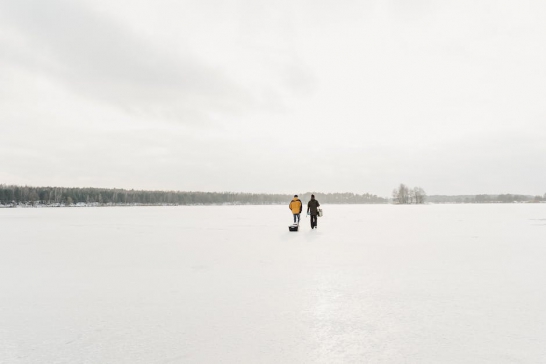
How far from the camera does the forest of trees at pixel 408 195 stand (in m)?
140

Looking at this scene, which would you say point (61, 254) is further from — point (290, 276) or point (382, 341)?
point (382, 341)

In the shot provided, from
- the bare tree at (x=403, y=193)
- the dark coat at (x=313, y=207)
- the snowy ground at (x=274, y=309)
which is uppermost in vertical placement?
the bare tree at (x=403, y=193)

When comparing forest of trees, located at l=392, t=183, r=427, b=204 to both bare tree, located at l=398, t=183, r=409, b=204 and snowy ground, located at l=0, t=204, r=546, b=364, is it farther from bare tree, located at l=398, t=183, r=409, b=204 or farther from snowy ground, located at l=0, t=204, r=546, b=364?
snowy ground, located at l=0, t=204, r=546, b=364

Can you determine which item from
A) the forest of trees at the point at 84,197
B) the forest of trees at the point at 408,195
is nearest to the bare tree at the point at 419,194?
the forest of trees at the point at 408,195

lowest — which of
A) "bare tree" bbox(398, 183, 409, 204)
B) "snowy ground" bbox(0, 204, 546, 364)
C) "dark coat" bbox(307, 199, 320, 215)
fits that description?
"snowy ground" bbox(0, 204, 546, 364)

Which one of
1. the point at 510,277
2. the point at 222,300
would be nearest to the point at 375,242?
the point at 510,277

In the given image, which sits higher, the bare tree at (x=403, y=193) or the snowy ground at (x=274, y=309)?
the bare tree at (x=403, y=193)

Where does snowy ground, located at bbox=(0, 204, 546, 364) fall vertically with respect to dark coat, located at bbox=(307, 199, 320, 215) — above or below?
below

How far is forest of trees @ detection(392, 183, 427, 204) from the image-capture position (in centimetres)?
13971

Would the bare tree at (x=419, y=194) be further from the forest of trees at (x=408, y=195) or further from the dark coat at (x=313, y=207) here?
the dark coat at (x=313, y=207)

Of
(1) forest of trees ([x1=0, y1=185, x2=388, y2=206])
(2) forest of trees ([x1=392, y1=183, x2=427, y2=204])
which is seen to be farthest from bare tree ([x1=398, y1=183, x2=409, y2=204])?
(1) forest of trees ([x1=0, y1=185, x2=388, y2=206])

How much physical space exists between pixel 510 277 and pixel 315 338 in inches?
215

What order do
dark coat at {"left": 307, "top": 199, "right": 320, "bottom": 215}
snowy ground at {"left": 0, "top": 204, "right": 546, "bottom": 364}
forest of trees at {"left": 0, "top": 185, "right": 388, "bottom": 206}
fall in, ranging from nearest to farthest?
snowy ground at {"left": 0, "top": 204, "right": 546, "bottom": 364} < dark coat at {"left": 307, "top": 199, "right": 320, "bottom": 215} < forest of trees at {"left": 0, "top": 185, "right": 388, "bottom": 206}

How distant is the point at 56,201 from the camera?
13762cm
